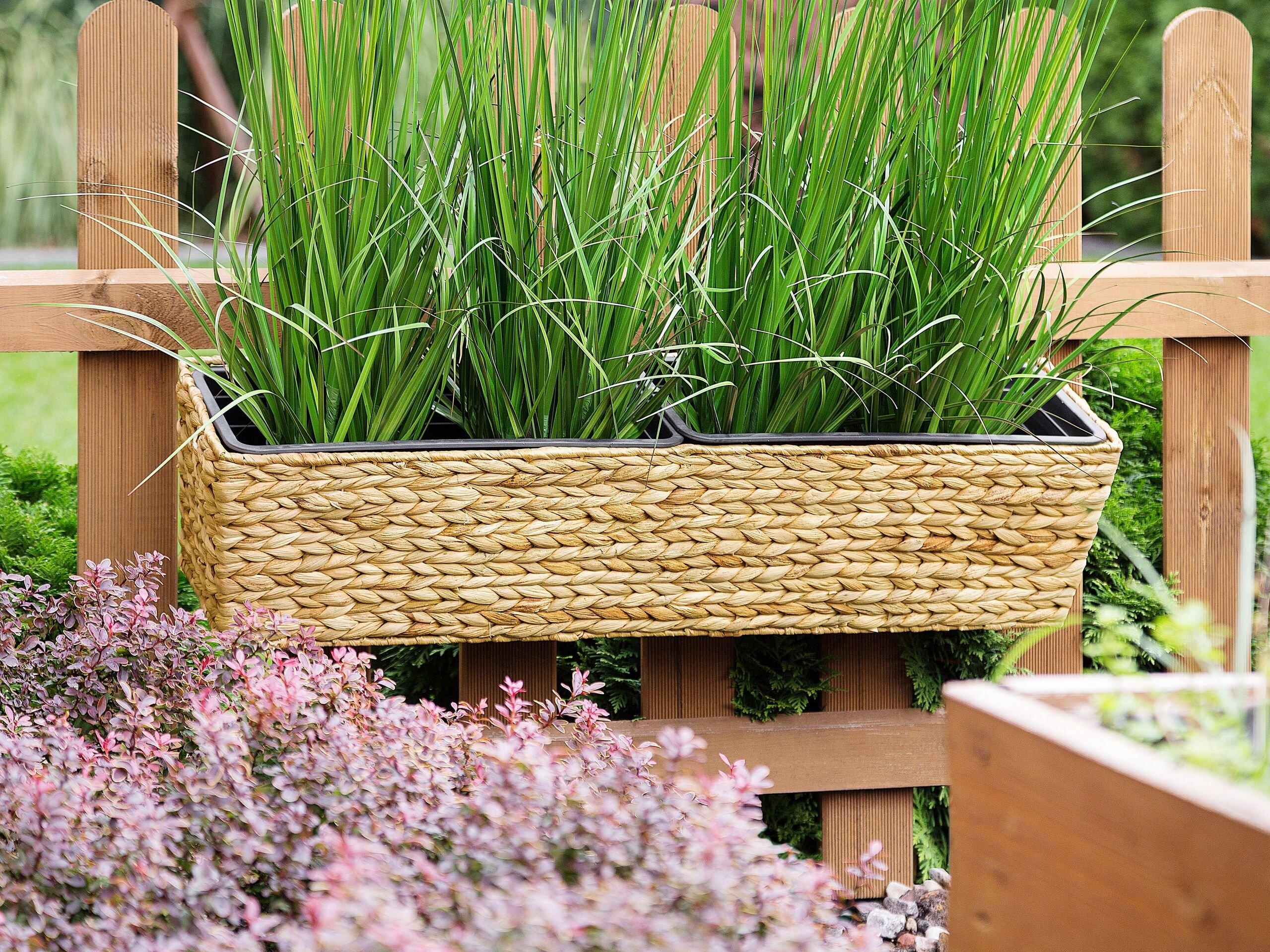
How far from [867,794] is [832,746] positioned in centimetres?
12

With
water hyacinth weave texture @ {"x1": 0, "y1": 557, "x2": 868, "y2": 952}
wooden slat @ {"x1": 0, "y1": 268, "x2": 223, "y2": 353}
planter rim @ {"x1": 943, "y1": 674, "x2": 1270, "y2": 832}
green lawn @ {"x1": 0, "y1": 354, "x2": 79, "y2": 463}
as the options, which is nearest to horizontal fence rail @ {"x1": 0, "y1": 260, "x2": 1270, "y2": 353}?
wooden slat @ {"x1": 0, "y1": 268, "x2": 223, "y2": 353}

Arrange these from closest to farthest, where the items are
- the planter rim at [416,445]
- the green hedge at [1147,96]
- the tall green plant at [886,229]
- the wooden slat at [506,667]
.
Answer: the planter rim at [416,445] < the tall green plant at [886,229] < the wooden slat at [506,667] < the green hedge at [1147,96]

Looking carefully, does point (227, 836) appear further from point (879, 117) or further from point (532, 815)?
point (879, 117)

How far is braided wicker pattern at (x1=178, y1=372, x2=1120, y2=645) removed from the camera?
130 centimetres

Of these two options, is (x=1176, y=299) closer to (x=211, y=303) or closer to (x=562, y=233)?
(x=562, y=233)

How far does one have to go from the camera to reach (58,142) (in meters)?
4.46

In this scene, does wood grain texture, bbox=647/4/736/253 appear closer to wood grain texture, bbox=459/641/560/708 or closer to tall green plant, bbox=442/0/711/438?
tall green plant, bbox=442/0/711/438

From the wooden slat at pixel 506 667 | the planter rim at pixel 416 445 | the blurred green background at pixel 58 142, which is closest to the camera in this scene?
the planter rim at pixel 416 445

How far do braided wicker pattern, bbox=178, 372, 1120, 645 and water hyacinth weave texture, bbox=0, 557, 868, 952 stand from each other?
4.5 inches

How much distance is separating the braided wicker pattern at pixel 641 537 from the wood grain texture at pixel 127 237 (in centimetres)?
25

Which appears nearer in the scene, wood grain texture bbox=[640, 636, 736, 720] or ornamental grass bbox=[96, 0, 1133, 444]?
ornamental grass bbox=[96, 0, 1133, 444]

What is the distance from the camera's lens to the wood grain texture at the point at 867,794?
1.84 m

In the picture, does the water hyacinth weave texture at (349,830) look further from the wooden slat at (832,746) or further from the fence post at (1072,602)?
the fence post at (1072,602)

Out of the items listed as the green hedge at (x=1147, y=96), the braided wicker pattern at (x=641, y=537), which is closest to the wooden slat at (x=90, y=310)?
the braided wicker pattern at (x=641, y=537)
